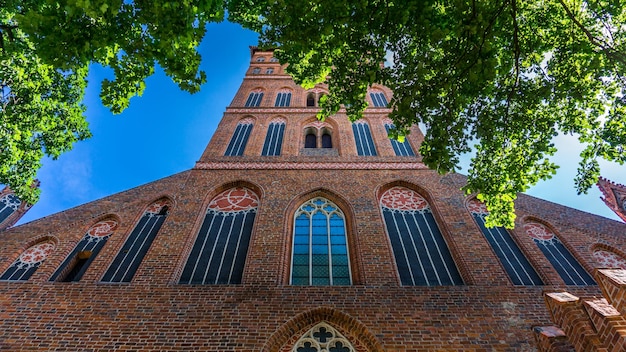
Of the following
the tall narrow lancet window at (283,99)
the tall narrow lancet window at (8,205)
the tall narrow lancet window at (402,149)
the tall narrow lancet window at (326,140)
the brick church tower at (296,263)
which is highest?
the tall narrow lancet window at (283,99)

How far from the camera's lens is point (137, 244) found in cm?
854

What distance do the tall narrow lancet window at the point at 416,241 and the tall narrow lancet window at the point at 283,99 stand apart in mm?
8725

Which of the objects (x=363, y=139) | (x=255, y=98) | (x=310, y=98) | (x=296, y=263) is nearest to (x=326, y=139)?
(x=363, y=139)

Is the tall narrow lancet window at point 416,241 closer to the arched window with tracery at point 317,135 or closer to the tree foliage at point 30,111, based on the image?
the arched window with tracery at point 317,135

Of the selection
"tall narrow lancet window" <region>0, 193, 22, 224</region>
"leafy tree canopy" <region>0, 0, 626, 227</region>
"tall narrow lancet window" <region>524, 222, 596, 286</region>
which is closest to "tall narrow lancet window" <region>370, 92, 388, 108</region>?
"tall narrow lancet window" <region>524, 222, 596, 286</region>

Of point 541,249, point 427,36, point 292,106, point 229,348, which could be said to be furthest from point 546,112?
point 292,106

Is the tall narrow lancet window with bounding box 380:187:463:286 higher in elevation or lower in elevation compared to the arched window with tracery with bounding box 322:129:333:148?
lower

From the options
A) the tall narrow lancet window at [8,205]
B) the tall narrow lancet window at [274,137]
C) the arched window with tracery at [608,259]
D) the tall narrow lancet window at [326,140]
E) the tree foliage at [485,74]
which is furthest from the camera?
the tall narrow lancet window at [326,140]

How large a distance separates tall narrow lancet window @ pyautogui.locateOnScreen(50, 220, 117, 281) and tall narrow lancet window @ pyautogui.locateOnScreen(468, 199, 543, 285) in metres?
9.42

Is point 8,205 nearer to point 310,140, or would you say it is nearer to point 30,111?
point 30,111

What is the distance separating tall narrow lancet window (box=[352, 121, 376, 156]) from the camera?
13.0 metres

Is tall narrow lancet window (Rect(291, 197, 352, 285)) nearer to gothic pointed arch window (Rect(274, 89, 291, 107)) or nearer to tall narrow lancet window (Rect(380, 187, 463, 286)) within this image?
tall narrow lancet window (Rect(380, 187, 463, 286))

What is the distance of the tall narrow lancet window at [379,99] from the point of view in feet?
58.0

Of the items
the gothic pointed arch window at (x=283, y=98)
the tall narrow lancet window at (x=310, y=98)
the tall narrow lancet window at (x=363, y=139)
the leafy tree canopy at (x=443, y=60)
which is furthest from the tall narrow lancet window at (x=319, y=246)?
the tall narrow lancet window at (x=310, y=98)
